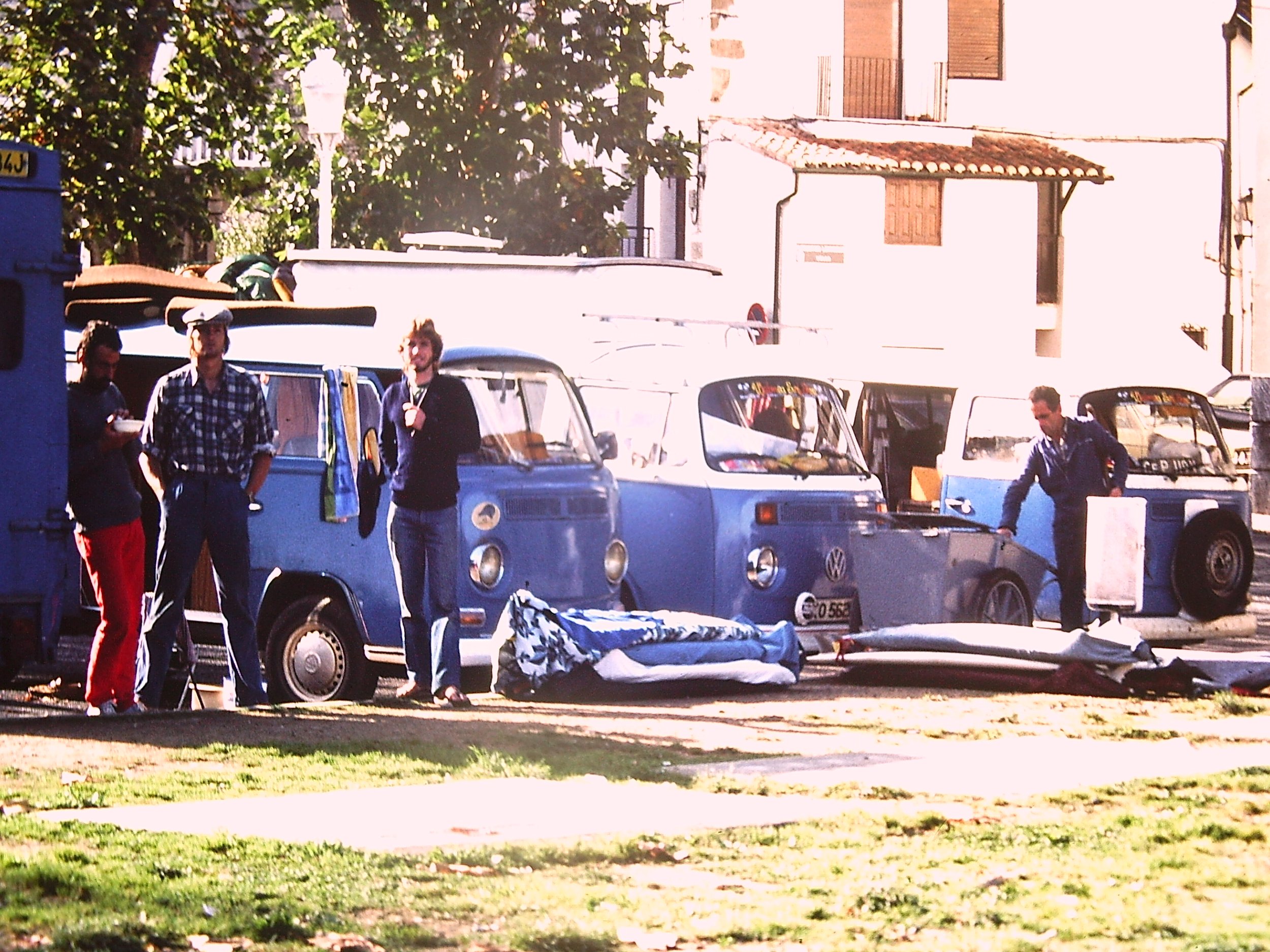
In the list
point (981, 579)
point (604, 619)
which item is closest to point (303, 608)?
point (604, 619)

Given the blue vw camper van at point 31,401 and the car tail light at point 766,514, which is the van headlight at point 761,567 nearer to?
the car tail light at point 766,514

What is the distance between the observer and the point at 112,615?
1149 centimetres

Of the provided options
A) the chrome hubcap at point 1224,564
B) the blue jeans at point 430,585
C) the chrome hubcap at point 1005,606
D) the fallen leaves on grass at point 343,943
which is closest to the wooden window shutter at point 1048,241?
the chrome hubcap at point 1224,564

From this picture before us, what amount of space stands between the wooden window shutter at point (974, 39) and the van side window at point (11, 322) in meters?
30.2

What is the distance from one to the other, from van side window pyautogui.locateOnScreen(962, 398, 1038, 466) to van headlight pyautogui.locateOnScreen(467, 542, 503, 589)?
17.5ft

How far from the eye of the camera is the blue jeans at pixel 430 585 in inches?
474

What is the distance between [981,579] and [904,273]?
24.2 meters

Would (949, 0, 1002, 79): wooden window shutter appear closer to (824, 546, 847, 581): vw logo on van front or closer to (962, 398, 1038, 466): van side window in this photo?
(962, 398, 1038, 466): van side window

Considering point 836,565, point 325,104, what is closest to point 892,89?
point 325,104

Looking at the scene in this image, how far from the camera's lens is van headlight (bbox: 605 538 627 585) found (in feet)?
45.0

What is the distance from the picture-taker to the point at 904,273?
3903 cm

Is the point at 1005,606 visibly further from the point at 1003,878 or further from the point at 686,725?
the point at 1003,878

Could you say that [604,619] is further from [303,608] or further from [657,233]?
[657,233]

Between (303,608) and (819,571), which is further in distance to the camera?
(819,571)
